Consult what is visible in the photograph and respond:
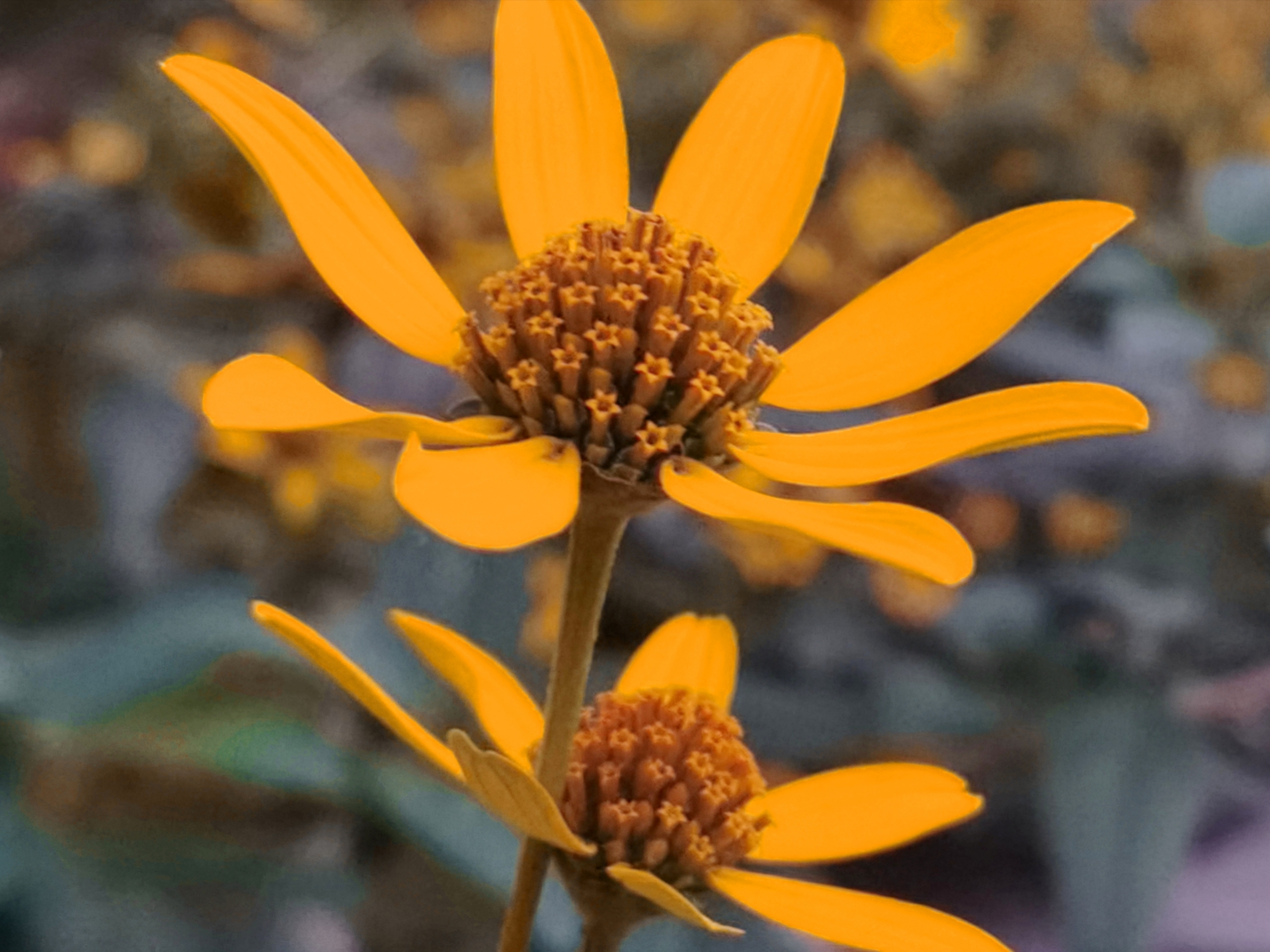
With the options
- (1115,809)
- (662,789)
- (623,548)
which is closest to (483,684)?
(662,789)

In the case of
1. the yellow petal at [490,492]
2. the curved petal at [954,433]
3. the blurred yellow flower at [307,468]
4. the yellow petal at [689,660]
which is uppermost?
the curved petal at [954,433]

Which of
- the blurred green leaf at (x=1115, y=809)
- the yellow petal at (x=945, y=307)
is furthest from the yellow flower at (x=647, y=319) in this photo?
the blurred green leaf at (x=1115, y=809)

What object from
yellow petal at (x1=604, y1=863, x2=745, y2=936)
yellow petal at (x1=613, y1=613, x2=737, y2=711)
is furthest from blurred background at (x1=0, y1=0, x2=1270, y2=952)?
yellow petal at (x1=604, y1=863, x2=745, y2=936)

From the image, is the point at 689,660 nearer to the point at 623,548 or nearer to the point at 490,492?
the point at 490,492

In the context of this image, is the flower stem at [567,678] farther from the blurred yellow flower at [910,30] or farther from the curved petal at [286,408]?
the blurred yellow flower at [910,30]

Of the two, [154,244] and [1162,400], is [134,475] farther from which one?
[1162,400]

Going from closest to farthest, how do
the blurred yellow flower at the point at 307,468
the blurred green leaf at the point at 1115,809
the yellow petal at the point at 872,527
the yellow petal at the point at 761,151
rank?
the yellow petal at the point at 872,527 → the yellow petal at the point at 761,151 → the blurred green leaf at the point at 1115,809 → the blurred yellow flower at the point at 307,468

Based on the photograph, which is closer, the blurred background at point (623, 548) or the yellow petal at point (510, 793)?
the yellow petal at point (510, 793)
